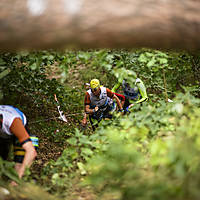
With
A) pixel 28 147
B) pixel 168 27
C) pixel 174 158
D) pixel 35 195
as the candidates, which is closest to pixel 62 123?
pixel 28 147

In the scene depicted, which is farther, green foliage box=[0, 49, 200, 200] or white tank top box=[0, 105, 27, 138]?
white tank top box=[0, 105, 27, 138]

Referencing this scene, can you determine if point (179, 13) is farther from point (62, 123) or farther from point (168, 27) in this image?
point (62, 123)

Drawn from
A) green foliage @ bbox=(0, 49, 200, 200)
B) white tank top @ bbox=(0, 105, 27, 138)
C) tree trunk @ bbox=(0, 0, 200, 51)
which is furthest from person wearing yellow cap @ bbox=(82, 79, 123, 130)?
tree trunk @ bbox=(0, 0, 200, 51)

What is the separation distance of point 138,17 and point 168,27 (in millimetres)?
309

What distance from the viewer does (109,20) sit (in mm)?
2268

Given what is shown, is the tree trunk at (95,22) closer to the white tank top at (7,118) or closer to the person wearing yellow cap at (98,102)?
the white tank top at (7,118)

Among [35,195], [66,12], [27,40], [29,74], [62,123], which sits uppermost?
[62,123]

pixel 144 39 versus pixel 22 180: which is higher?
pixel 144 39

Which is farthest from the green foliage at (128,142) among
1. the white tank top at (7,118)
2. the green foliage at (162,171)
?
the white tank top at (7,118)

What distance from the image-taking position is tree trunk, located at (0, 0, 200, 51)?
226 centimetres

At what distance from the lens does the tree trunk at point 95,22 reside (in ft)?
7.40

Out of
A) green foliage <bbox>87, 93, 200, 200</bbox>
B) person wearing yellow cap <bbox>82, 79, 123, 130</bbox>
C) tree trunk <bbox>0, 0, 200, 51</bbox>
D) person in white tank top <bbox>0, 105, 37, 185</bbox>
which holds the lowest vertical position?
green foliage <bbox>87, 93, 200, 200</bbox>

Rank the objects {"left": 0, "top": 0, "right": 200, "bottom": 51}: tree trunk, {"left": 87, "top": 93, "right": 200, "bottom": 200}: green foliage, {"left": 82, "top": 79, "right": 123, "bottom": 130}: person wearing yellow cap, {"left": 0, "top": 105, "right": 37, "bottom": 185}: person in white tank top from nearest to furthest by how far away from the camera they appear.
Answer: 1. {"left": 87, "top": 93, "right": 200, "bottom": 200}: green foliage
2. {"left": 0, "top": 0, "right": 200, "bottom": 51}: tree trunk
3. {"left": 0, "top": 105, "right": 37, "bottom": 185}: person in white tank top
4. {"left": 82, "top": 79, "right": 123, "bottom": 130}: person wearing yellow cap

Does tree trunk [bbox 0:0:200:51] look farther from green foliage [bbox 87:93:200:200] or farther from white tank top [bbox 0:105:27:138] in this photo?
green foliage [bbox 87:93:200:200]
